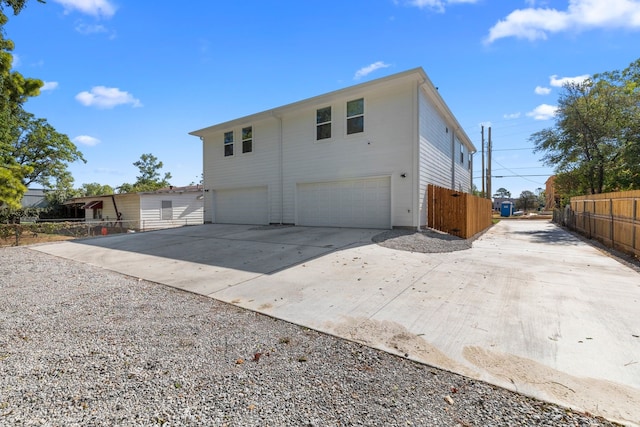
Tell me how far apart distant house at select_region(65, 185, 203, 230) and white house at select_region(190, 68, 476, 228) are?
26.4 ft

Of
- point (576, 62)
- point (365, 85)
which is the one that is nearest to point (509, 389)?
point (365, 85)

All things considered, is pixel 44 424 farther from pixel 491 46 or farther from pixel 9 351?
pixel 491 46

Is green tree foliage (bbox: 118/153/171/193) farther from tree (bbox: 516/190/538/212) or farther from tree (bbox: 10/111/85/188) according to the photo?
tree (bbox: 516/190/538/212)

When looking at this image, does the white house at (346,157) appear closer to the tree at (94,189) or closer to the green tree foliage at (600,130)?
the green tree foliage at (600,130)

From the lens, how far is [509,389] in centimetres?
205

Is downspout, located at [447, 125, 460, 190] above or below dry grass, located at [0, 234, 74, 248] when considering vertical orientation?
above

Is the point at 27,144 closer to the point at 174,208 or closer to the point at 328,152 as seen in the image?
the point at 174,208

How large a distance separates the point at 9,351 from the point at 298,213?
Result: 32.9 feet

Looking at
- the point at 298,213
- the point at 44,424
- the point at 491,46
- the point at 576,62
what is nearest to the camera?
the point at 44,424

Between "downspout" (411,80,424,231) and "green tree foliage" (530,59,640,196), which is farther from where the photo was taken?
"green tree foliage" (530,59,640,196)

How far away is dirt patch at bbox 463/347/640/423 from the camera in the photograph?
1.85 meters

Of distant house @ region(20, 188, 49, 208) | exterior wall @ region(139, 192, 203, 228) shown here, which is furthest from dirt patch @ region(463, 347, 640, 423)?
distant house @ region(20, 188, 49, 208)

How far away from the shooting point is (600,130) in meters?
15.1

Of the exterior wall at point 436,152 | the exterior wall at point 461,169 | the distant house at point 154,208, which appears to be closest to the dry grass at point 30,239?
the distant house at point 154,208
